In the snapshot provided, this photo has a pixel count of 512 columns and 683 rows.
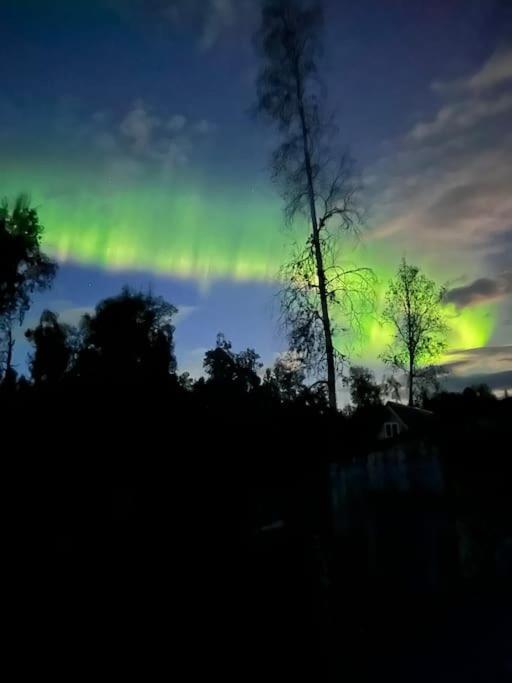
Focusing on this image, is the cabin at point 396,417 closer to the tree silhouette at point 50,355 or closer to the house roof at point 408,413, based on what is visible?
the house roof at point 408,413

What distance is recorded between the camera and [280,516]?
805 cm

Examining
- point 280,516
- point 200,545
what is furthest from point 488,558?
point 200,545

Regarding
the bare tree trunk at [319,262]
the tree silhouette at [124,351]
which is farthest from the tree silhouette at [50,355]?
the bare tree trunk at [319,262]

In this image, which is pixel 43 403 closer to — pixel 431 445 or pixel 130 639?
pixel 130 639

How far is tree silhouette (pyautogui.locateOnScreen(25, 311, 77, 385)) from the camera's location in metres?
9.54

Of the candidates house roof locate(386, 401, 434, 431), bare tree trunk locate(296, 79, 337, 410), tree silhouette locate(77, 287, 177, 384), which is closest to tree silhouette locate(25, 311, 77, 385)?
tree silhouette locate(77, 287, 177, 384)

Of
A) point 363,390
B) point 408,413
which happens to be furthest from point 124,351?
point 363,390

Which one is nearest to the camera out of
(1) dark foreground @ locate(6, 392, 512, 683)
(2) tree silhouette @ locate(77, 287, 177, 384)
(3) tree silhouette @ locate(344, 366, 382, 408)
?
(1) dark foreground @ locate(6, 392, 512, 683)

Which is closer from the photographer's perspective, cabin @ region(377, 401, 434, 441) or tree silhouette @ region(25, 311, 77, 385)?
tree silhouette @ region(25, 311, 77, 385)

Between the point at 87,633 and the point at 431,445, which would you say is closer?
the point at 87,633

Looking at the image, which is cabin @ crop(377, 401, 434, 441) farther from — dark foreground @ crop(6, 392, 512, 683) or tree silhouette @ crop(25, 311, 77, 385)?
dark foreground @ crop(6, 392, 512, 683)

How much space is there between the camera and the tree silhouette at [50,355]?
31.3 ft

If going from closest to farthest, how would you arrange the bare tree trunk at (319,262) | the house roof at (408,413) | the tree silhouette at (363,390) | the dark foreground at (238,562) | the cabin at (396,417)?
the dark foreground at (238,562)
the bare tree trunk at (319,262)
the house roof at (408,413)
the cabin at (396,417)
the tree silhouette at (363,390)

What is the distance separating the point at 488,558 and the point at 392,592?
143 cm
